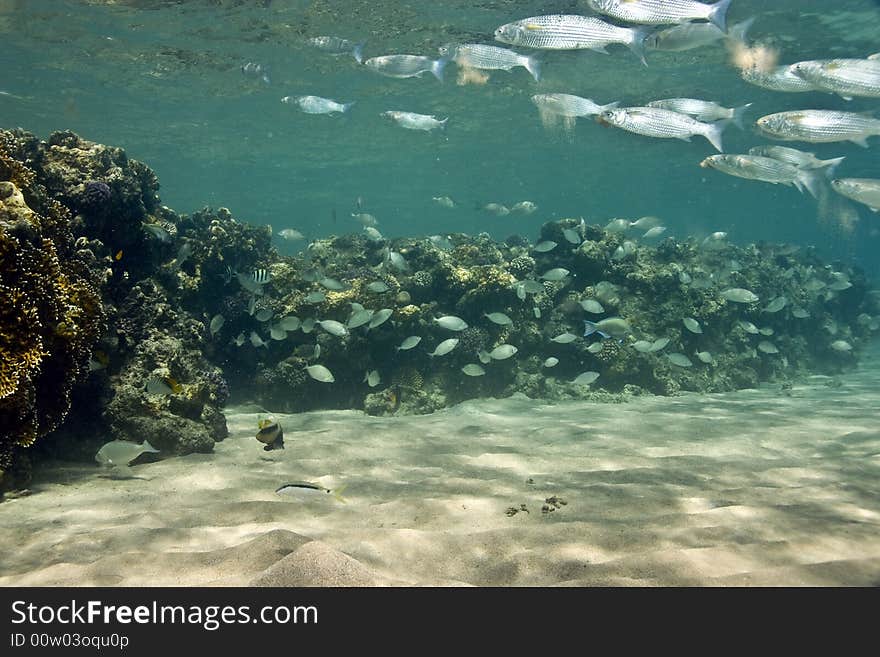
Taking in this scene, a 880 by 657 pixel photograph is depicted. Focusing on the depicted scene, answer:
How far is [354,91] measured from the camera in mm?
30797

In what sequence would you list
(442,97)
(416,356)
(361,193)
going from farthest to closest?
(361,193) → (442,97) → (416,356)

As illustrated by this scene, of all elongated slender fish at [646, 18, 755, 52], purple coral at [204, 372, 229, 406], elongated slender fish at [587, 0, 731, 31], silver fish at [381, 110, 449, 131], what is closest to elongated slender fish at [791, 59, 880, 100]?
elongated slender fish at [646, 18, 755, 52]

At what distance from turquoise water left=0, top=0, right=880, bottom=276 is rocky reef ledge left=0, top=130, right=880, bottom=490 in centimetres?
693

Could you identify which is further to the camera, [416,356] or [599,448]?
[416,356]

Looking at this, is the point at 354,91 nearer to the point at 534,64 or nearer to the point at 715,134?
the point at 534,64

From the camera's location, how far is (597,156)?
49312 mm

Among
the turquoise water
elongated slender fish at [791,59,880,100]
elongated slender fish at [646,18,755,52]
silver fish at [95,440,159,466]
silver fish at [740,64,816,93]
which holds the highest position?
the turquoise water

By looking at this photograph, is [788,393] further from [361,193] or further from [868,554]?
[361,193]

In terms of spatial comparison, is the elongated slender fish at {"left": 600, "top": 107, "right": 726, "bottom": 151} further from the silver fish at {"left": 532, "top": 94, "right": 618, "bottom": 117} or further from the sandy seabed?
the sandy seabed

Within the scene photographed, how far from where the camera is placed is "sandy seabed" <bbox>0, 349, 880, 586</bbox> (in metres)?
3.11

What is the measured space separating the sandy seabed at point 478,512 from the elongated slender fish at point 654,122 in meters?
4.45
